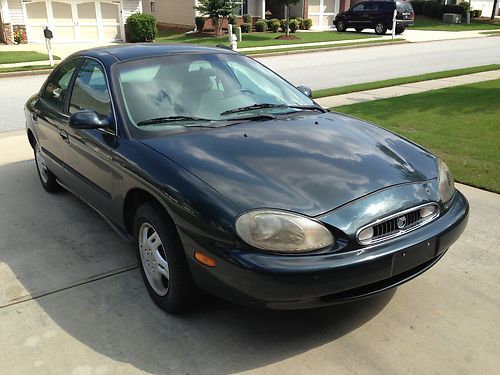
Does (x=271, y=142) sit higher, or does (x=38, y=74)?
(x=271, y=142)

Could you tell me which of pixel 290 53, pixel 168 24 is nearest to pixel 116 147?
pixel 290 53

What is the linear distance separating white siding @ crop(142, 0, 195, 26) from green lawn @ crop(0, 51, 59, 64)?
11796mm

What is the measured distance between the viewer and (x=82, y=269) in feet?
12.3

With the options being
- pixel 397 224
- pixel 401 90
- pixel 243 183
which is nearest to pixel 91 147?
pixel 243 183

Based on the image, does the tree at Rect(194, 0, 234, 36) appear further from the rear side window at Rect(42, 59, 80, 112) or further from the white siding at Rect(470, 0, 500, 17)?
the white siding at Rect(470, 0, 500, 17)

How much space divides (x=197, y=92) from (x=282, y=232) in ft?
5.35

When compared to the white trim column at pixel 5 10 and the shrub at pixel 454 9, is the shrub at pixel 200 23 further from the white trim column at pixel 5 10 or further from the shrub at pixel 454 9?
the shrub at pixel 454 9

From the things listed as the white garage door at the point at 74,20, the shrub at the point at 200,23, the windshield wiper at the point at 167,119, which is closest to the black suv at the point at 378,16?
the shrub at the point at 200,23

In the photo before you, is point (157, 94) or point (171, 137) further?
point (157, 94)

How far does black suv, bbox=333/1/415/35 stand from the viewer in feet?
94.1

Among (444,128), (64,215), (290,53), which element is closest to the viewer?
(64,215)

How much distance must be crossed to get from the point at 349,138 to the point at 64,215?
2.80m

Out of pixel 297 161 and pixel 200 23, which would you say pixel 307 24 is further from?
pixel 297 161

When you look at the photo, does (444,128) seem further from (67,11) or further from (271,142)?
(67,11)
